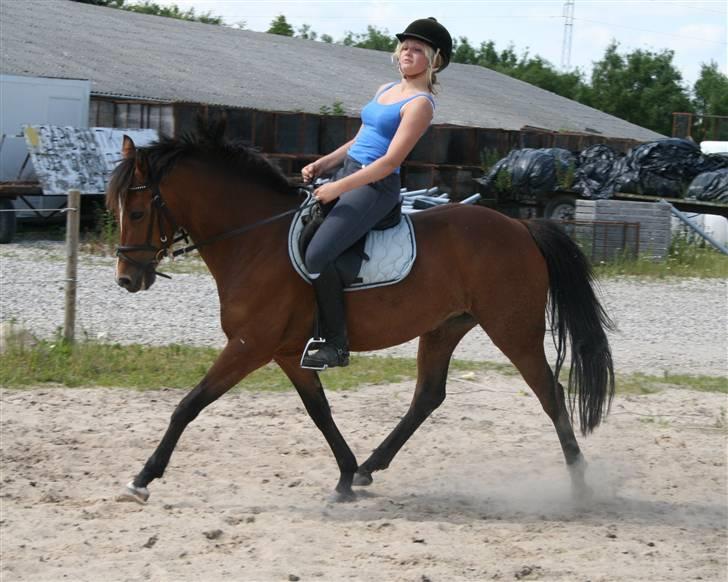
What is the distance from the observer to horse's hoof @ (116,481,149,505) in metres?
5.75

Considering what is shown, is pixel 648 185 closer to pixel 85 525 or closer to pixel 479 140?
pixel 479 140

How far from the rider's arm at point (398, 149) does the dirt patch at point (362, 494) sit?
1.83 metres

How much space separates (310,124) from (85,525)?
18.2 metres

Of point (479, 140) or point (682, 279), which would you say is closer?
point (682, 279)

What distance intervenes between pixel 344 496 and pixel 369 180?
1.87m

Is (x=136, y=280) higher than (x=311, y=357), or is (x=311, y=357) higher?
(x=136, y=280)

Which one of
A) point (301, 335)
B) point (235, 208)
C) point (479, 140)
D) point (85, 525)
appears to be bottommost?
point (85, 525)

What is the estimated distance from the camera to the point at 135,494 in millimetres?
5754

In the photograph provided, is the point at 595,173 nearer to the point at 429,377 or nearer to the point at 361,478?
the point at 429,377

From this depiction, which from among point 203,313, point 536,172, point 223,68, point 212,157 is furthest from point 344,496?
point 223,68

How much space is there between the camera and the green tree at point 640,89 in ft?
170

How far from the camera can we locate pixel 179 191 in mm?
5961

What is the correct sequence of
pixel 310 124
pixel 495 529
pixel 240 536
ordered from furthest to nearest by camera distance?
1. pixel 310 124
2. pixel 495 529
3. pixel 240 536

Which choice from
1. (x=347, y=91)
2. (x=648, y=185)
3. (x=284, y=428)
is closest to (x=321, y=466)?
(x=284, y=428)
